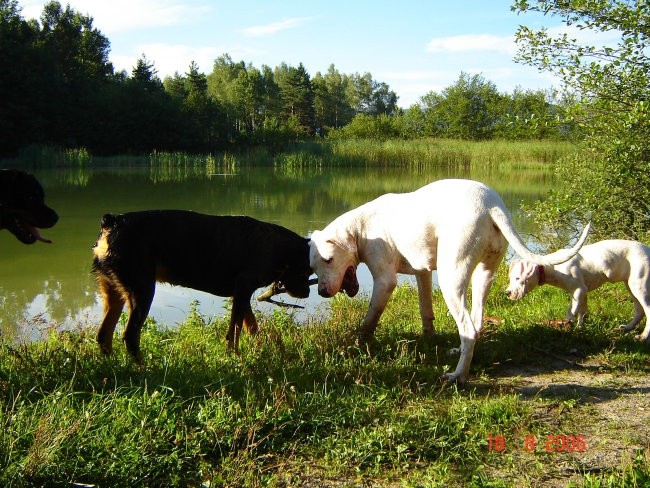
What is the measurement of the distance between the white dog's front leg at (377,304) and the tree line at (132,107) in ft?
98.5

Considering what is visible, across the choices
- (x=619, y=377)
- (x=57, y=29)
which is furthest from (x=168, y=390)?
(x=57, y=29)

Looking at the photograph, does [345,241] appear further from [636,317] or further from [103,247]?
[636,317]

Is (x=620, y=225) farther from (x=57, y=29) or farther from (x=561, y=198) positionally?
(x=57, y=29)

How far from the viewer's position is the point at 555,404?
14.5 ft

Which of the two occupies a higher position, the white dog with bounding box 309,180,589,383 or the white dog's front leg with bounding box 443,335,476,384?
the white dog with bounding box 309,180,589,383

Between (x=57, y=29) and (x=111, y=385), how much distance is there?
77.1m

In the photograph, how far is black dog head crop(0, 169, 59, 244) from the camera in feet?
16.7

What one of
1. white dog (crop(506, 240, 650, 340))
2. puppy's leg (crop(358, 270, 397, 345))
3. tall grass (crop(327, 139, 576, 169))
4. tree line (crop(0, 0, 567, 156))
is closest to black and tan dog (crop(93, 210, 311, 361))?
puppy's leg (crop(358, 270, 397, 345))

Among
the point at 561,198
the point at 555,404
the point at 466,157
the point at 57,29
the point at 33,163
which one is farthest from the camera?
the point at 57,29

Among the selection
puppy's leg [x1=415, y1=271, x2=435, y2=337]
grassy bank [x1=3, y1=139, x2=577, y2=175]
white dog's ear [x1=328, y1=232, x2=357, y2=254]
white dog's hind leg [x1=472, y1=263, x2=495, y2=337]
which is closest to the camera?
white dog's hind leg [x1=472, y1=263, x2=495, y2=337]

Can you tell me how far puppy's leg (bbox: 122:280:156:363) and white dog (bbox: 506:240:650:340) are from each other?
3.86 metres

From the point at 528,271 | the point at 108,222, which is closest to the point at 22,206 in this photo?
the point at 108,222

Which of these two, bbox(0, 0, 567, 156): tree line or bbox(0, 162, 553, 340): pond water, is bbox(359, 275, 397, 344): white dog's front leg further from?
bbox(0, 0, 567, 156): tree line
